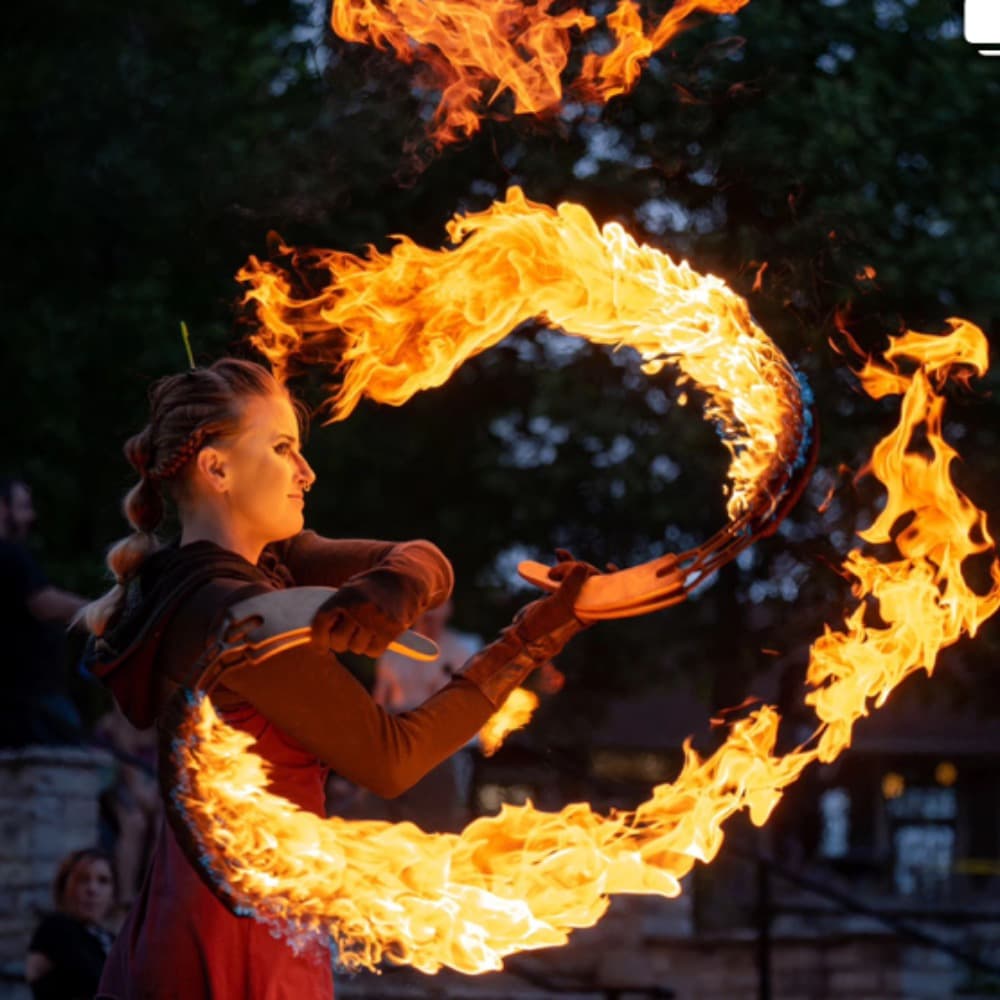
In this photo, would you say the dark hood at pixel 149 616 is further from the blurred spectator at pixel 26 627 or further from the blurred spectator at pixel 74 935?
the blurred spectator at pixel 26 627

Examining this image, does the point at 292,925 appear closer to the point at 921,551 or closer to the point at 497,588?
the point at 921,551

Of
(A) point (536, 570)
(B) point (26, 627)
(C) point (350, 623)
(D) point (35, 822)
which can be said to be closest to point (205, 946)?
(C) point (350, 623)

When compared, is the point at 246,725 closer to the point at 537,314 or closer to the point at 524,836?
the point at 524,836

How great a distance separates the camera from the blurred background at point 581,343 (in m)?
9.75

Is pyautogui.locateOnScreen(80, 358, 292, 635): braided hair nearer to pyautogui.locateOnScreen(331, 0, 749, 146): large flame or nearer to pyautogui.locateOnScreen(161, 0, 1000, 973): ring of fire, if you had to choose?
pyautogui.locateOnScreen(161, 0, 1000, 973): ring of fire

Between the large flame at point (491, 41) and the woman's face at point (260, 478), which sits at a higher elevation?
the large flame at point (491, 41)

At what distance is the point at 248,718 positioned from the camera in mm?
3545

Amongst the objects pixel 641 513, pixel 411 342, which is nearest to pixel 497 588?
pixel 641 513

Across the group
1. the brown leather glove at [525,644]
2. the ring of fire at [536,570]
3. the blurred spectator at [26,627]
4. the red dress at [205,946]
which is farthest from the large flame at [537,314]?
the blurred spectator at [26,627]

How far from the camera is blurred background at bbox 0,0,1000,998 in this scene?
9.75m

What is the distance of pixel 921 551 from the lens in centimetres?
441

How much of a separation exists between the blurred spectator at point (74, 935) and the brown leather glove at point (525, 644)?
360cm

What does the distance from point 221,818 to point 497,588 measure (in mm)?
12587

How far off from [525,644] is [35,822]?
6084mm
